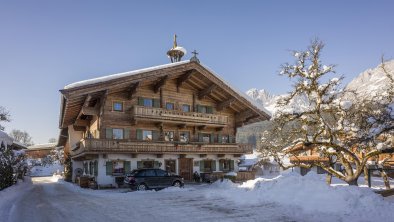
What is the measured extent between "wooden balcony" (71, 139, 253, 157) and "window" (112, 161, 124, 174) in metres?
1.48

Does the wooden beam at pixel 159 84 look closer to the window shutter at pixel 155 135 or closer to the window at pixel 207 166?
the window shutter at pixel 155 135

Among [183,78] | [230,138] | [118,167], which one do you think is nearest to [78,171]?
[118,167]

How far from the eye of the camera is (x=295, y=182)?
597 inches

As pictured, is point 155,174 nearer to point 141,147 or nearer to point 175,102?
point 141,147

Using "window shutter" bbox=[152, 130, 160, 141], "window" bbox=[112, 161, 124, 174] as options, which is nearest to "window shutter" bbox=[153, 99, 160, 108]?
"window shutter" bbox=[152, 130, 160, 141]

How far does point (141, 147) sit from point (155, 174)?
4.54 m

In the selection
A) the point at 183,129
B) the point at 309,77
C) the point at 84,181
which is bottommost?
the point at 84,181

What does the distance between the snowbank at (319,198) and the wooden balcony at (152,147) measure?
11.2 m

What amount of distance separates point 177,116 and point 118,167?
6.63 metres

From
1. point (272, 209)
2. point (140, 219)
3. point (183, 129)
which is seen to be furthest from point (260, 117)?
point (140, 219)

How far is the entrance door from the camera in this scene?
97.8ft

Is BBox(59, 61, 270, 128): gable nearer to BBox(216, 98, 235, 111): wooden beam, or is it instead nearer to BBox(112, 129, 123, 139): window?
BBox(216, 98, 235, 111): wooden beam

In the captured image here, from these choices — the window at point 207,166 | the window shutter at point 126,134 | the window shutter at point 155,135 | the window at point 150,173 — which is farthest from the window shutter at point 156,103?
the window at point 150,173

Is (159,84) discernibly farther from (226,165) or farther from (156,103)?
(226,165)
